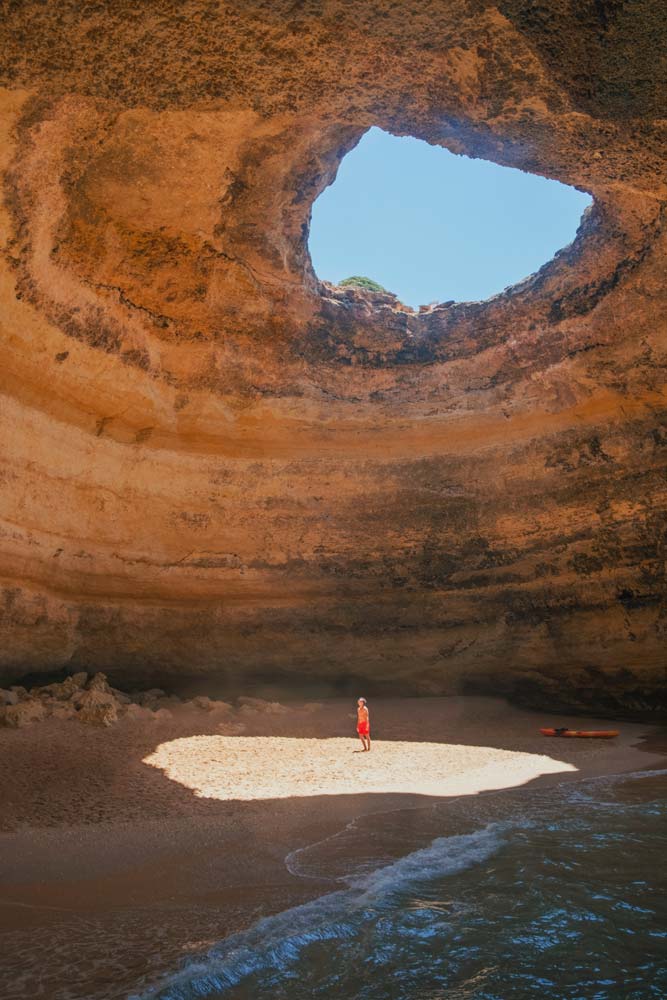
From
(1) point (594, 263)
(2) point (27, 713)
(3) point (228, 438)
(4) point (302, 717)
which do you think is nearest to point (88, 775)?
(2) point (27, 713)

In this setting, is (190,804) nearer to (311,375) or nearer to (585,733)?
(311,375)

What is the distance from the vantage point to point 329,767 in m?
6.93

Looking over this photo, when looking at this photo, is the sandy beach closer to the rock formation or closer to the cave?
the cave

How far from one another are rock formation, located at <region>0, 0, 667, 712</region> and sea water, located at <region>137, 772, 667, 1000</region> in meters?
4.16

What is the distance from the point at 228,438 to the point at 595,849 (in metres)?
6.43

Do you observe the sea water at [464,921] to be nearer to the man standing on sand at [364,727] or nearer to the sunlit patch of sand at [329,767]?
the sunlit patch of sand at [329,767]

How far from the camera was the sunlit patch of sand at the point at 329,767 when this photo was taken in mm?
5992

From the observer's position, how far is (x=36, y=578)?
8.30m

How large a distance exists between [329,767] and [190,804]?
2014 millimetres

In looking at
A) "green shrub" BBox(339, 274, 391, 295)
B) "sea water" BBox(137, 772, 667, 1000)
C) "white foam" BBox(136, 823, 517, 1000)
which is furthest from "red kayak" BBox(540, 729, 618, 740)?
"green shrub" BBox(339, 274, 391, 295)

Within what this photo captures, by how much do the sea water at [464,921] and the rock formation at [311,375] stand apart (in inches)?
164

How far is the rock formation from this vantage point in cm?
397

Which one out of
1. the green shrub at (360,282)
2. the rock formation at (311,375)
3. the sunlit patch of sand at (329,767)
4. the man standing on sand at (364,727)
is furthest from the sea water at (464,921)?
the green shrub at (360,282)

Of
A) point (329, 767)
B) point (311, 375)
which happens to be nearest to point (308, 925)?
point (329, 767)
